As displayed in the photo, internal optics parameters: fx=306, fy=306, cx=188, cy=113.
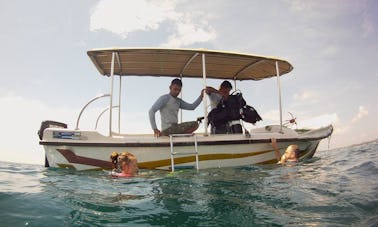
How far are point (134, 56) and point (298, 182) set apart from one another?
5.03 metres

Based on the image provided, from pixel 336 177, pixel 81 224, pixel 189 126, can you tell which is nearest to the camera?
pixel 81 224

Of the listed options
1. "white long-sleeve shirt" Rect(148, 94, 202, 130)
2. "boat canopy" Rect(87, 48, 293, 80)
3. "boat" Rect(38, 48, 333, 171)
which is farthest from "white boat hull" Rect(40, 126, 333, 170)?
"boat canopy" Rect(87, 48, 293, 80)

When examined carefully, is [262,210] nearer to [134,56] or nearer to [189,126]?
[189,126]

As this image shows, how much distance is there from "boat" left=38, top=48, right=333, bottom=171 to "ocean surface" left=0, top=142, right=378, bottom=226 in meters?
1.20

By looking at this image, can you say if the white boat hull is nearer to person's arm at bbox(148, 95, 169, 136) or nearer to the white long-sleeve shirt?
person's arm at bbox(148, 95, 169, 136)

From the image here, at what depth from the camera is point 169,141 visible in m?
7.18

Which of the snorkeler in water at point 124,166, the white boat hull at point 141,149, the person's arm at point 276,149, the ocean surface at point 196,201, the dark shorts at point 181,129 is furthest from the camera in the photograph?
the person's arm at point 276,149

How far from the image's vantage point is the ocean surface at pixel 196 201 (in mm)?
3223

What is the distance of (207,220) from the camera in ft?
10.6

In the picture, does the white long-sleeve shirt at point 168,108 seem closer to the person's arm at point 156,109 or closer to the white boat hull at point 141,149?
the person's arm at point 156,109

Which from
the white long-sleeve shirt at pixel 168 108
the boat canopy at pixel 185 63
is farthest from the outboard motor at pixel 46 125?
the white long-sleeve shirt at pixel 168 108

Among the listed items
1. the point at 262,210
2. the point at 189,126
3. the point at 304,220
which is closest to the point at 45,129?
the point at 189,126

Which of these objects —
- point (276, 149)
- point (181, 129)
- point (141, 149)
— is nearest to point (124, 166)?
point (141, 149)

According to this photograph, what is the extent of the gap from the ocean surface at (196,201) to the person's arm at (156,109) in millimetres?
1734
